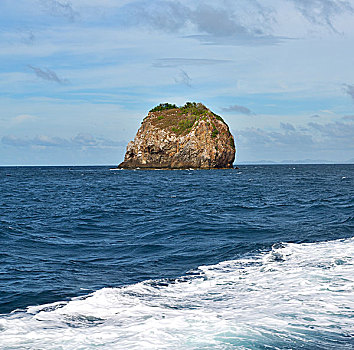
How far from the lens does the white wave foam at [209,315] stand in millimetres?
6750

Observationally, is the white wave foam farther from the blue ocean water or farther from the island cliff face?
the island cliff face

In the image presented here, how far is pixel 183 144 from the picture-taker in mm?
127562

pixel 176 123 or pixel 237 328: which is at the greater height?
pixel 176 123

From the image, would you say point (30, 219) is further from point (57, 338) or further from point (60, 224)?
point (57, 338)

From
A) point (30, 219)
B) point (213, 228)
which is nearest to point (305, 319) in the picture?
point (213, 228)

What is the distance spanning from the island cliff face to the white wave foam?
4554 inches

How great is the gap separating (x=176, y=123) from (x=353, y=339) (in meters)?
132

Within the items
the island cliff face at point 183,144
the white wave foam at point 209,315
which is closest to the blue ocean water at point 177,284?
the white wave foam at point 209,315

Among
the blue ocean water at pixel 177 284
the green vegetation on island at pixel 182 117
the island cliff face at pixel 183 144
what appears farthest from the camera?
the green vegetation on island at pixel 182 117

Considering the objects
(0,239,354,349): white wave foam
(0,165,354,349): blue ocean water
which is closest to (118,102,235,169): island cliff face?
(0,165,354,349): blue ocean water

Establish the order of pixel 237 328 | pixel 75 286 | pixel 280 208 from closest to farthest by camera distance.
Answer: pixel 237 328, pixel 75 286, pixel 280 208

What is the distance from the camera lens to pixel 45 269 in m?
12.1

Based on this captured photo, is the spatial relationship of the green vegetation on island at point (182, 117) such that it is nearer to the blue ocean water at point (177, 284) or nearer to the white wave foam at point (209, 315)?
the blue ocean water at point (177, 284)

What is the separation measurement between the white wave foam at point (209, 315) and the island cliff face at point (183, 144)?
116 meters
